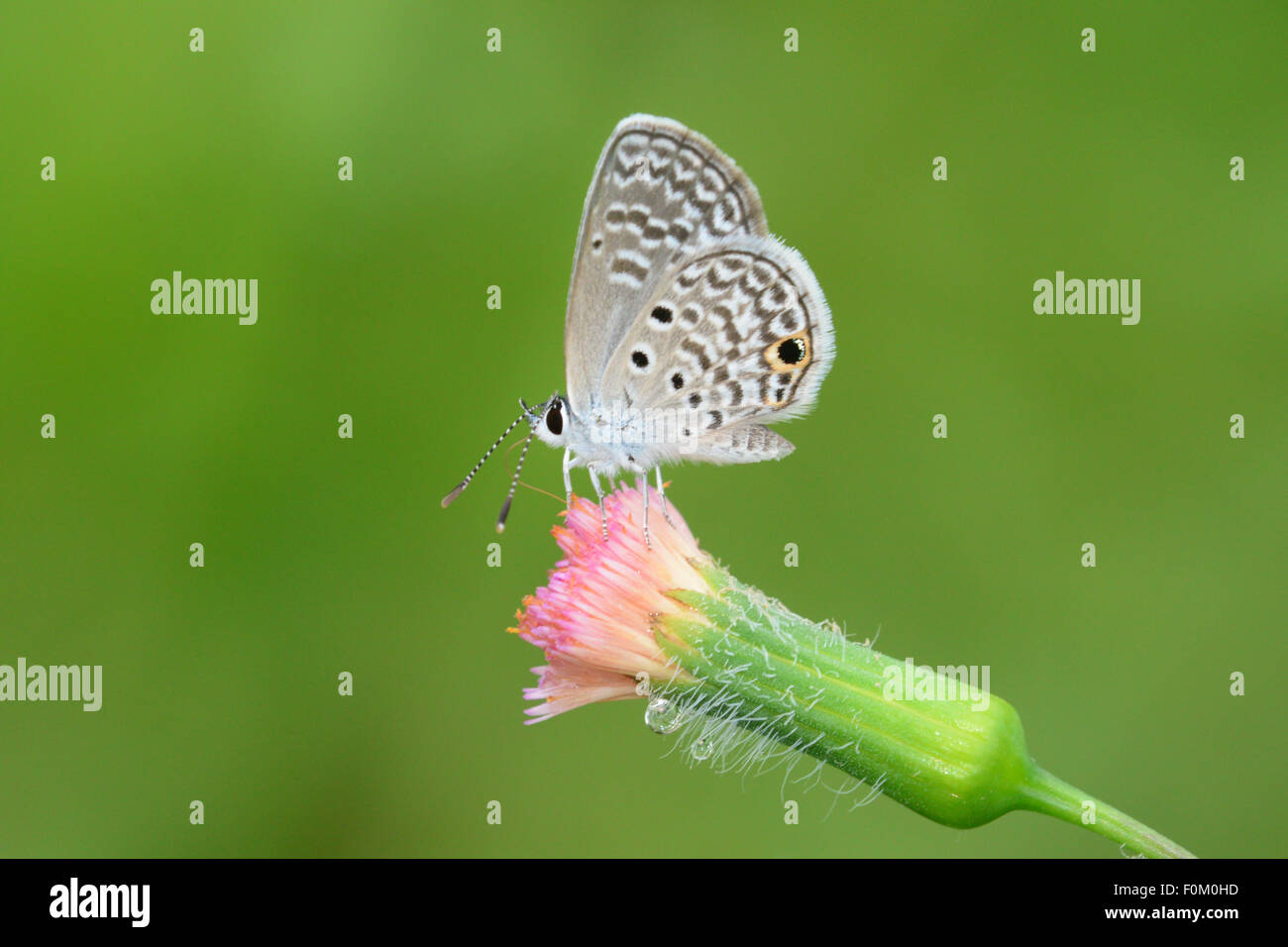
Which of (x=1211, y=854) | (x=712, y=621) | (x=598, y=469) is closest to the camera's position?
(x=712, y=621)

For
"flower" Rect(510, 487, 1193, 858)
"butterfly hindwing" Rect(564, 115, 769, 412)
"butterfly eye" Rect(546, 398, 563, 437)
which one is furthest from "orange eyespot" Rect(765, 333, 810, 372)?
"butterfly eye" Rect(546, 398, 563, 437)

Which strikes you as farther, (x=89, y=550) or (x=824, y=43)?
(x=824, y=43)

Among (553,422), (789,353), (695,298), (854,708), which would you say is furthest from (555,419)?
(854,708)

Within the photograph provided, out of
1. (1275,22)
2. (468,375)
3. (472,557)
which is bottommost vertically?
(472,557)

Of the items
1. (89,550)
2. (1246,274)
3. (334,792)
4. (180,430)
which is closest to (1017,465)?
(1246,274)

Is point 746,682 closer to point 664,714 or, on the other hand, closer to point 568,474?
point 664,714

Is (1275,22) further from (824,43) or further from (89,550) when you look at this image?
(89,550)

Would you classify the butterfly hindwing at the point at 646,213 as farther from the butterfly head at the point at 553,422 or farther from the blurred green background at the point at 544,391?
the blurred green background at the point at 544,391
